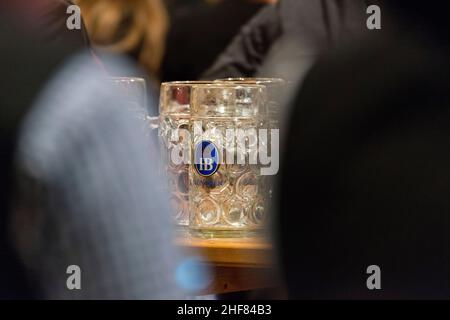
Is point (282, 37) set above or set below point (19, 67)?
above

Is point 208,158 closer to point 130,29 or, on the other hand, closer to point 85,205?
point 85,205

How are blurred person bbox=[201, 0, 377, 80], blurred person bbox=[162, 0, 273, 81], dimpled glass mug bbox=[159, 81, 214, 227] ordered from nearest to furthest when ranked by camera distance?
dimpled glass mug bbox=[159, 81, 214, 227] < blurred person bbox=[201, 0, 377, 80] < blurred person bbox=[162, 0, 273, 81]

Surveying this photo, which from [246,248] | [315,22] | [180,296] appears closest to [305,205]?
[246,248]

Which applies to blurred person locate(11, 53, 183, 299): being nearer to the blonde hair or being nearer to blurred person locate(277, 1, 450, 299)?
blurred person locate(277, 1, 450, 299)

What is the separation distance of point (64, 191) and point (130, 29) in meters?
1.38

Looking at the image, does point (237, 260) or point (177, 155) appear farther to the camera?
point (177, 155)

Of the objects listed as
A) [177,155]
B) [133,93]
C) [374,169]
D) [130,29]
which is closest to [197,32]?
[130,29]

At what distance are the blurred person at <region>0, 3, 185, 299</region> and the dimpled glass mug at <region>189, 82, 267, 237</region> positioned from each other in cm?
8

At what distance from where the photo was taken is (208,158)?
1162 mm

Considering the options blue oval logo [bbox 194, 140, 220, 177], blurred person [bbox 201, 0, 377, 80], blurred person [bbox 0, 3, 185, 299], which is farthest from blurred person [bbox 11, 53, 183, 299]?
blurred person [bbox 201, 0, 377, 80]

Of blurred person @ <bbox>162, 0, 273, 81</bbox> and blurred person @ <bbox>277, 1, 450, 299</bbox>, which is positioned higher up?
blurred person @ <bbox>162, 0, 273, 81</bbox>

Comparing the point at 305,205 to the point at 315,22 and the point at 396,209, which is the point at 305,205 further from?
the point at 315,22

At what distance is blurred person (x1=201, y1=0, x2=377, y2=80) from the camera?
70.8 inches

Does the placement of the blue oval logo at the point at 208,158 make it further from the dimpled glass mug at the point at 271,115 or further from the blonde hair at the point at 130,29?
the blonde hair at the point at 130,29
